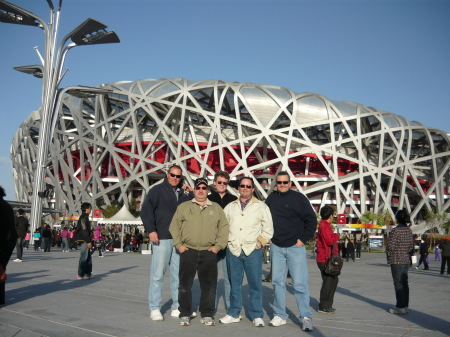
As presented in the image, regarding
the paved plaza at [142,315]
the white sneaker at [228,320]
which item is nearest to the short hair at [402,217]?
the paved plaza at [142,315]

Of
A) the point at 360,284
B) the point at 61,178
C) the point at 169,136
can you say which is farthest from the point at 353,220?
the point at 360,284

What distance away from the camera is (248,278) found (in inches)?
229

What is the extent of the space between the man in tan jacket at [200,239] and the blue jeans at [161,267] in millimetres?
368

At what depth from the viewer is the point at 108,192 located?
50.2 m

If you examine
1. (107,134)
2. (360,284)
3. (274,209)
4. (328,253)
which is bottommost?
(360,284)

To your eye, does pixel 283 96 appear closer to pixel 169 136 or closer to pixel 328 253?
pixel 169 136

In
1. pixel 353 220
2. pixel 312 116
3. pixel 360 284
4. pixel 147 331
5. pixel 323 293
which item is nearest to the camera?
pixel 147 331

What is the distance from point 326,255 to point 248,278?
1.88 metres

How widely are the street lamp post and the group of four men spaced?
65.1 ft

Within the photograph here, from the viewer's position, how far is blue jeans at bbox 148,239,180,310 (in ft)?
19.3

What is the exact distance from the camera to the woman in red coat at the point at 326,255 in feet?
21.8

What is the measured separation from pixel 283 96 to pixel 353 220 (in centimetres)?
1705

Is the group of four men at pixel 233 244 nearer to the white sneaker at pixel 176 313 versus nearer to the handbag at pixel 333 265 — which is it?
the white sneaker at pixel 176 313

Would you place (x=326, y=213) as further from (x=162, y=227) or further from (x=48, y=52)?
(x=48, y=52)
